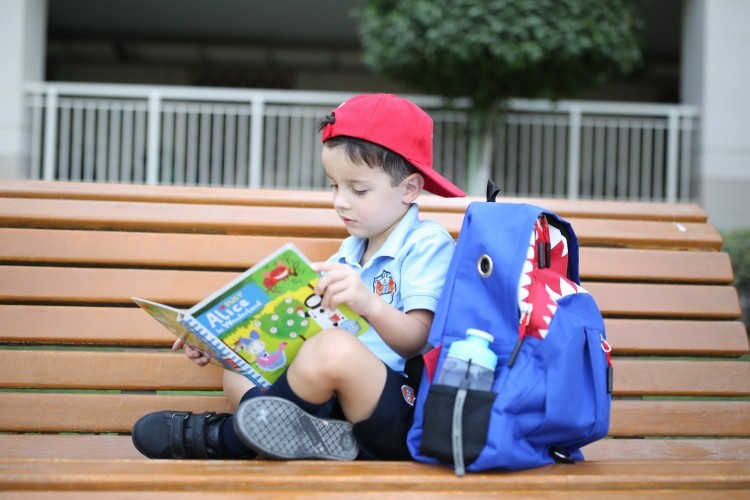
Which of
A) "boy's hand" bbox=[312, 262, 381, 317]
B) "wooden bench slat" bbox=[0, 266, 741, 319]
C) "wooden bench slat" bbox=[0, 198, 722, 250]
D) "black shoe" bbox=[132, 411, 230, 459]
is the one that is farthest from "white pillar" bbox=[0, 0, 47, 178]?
"boy's hand" bbox=[312, 262, 381, 317]

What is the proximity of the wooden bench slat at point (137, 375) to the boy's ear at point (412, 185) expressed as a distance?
0.73 meters

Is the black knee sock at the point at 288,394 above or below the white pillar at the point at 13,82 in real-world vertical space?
below

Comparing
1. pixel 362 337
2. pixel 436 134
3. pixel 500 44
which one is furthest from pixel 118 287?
pixel 436 134

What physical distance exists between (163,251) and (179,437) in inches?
26.5

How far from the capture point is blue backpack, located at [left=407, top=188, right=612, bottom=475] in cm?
163

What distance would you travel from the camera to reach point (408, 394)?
1.86 meters

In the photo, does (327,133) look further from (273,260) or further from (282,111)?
(282,111)

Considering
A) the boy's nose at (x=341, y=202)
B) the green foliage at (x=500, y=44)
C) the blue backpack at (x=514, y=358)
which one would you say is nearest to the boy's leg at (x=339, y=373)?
the blue backpack at (x=514, y=358)

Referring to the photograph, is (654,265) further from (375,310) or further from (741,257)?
(741,257)

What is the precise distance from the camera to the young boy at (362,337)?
171 centimetres

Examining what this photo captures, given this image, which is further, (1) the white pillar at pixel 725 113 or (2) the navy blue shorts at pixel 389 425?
(1) the white pillar at pixel 725 113

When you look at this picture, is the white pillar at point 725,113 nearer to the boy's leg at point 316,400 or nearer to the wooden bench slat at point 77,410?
the wooden bench slat at point 77,410

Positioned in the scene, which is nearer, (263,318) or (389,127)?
(263,318)

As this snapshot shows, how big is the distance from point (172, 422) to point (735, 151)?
268 inches
